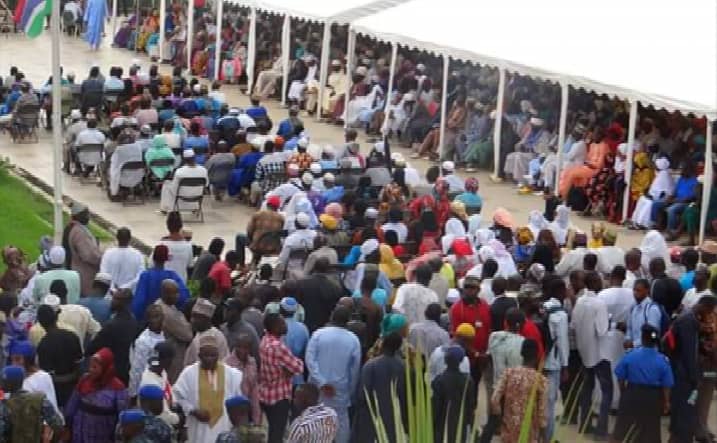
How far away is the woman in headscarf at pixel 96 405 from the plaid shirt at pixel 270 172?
1065 centimetres

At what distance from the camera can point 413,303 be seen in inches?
587

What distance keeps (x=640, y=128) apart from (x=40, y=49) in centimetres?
1636

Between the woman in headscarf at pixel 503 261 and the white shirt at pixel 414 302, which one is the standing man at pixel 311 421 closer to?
the white shirt at pixel 414 302

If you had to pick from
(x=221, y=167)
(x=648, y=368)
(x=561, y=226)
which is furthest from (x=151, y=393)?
(x=221, y=167)

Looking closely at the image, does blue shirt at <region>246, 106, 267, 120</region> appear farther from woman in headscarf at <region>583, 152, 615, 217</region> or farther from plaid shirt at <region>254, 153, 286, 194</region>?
woman in headscarf at <region>583, 152, 615, 217</region>

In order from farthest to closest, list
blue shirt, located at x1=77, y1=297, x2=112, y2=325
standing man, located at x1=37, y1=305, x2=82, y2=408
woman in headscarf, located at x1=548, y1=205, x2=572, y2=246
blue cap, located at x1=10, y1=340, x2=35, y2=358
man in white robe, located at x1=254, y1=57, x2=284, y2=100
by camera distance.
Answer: man in white robe, located at x1=254, y1=57, x2=284, y2=100
woman in headscarf, located at x1=548, y1=205, x2=572, y2=246
blue shirt, located at x1=77, y1=297, x2=112, y2=325
standing man, located at x1=37, y1=305, x2=82, y2=408
blue cap, located at x1=10, y1=340, x2=35, y2=358

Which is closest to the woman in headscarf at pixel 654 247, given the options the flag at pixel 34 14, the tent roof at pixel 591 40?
the tent roof at pixel 591 40

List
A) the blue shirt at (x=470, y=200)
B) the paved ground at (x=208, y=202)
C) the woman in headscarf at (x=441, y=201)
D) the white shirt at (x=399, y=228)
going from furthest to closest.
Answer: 1. the paved ground at (x=208, y=202)
2. the blue shirt at (x=470, y=200)
3. the woman in headscarf at (x=441, y=201)
4. the white shirt at (x=399, y=228)

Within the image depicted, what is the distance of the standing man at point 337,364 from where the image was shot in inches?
524

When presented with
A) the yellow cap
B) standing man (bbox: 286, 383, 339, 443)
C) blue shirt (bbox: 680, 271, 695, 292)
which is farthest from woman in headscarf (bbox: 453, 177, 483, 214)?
standing man (bbox: 286, 383, 339, 443)

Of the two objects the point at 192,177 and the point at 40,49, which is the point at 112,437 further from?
the point at 40,49

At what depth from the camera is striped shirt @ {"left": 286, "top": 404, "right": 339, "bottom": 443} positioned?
1161cm

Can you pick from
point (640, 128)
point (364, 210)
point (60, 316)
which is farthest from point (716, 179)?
point (60, 316)

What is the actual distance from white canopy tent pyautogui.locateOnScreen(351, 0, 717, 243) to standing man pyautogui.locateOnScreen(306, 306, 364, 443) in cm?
961
